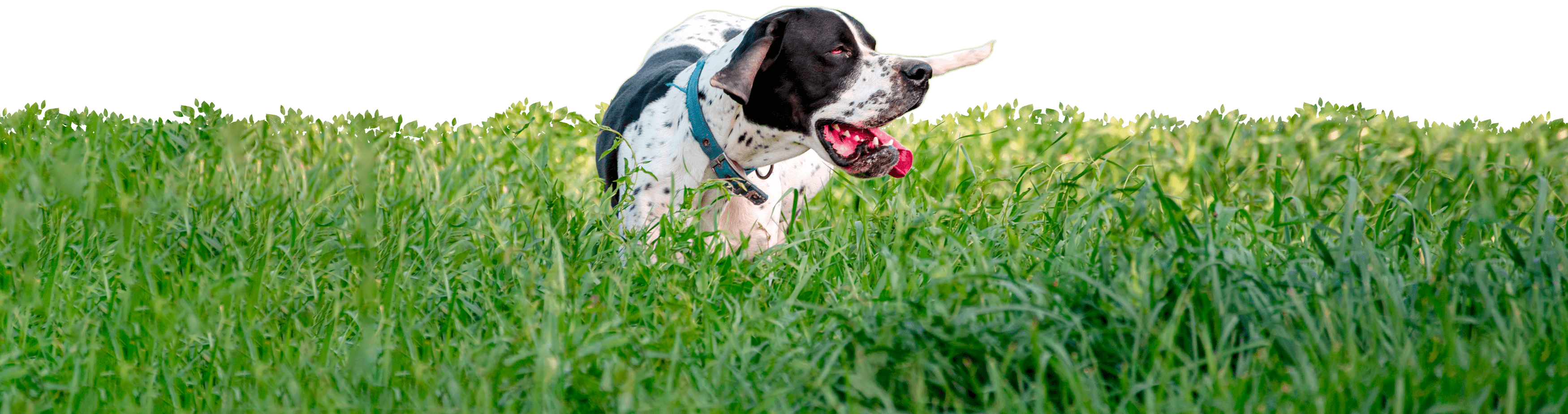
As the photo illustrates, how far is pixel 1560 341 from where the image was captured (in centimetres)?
215

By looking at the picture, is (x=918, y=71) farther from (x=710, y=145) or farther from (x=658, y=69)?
(x=658, y=69)

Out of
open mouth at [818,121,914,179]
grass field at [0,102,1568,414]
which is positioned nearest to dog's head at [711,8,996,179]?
open mouth at [818,121,914,179]

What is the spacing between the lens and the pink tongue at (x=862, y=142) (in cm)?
358

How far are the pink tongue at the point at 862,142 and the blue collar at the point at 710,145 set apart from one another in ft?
1.21

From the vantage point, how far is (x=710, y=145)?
12.4 ft

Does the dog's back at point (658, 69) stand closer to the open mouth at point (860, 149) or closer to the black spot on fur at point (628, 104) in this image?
the black spot on fur at point (628, 104)

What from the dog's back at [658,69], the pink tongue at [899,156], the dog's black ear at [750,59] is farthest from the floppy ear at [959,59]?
the dog's back at [658,69]

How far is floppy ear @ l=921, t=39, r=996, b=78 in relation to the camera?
390 centimetres

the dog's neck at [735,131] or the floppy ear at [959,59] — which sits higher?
the floppy ear at [959,59]

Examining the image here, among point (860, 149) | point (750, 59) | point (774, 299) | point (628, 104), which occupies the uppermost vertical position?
point (628, 104)

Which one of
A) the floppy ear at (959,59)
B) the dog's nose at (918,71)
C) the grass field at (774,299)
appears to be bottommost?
the grass field at (774,299)

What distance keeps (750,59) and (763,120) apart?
0.30 metres

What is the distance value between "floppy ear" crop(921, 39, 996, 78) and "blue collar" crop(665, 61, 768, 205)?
2.68 feet

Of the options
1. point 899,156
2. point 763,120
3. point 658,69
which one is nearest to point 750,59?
point 763,120
